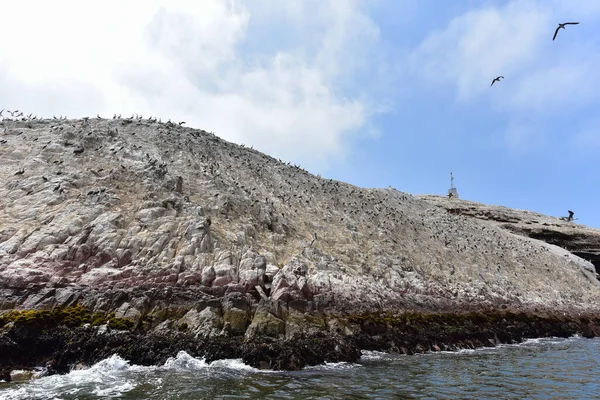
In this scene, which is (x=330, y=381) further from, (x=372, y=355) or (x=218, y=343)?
(x=372, y=355)

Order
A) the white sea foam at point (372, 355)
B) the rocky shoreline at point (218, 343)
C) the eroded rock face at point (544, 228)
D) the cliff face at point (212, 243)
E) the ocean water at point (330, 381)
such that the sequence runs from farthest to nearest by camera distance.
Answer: the eroded rock face at point (544, 228) → the white sea foam at point (372, 355) → the cliff face at point (212, 243) → the rocky shoreline at point (218, 343) → the ocean water at point (330, 381)

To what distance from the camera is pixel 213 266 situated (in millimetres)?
26125

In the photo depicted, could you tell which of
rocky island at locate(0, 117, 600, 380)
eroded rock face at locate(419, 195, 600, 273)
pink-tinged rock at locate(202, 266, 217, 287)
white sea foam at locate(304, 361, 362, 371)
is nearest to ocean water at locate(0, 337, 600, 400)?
white sea foam at locate(304, 361, 362, 371)

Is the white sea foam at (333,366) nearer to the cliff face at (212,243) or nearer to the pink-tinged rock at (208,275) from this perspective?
the cliff face at (212,243)

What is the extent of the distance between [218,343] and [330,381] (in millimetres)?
6876

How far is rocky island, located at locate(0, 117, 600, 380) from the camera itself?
20.9 m

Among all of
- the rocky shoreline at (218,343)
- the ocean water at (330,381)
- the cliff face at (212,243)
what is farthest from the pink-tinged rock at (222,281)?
the ocean water at (330,381)

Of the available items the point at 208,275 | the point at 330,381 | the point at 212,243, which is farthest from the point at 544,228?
the point at 330,381

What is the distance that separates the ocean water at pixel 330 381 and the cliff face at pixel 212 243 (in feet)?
12.8

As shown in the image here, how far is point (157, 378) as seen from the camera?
16984 mm

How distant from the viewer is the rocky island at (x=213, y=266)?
2094 centimetres

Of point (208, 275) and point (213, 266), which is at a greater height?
point (213, 266)

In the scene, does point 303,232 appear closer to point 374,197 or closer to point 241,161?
point 241,161

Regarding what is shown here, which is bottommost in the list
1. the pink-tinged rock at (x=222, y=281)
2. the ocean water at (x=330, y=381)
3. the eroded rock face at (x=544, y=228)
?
the ocean water at (x=330, y=381)
